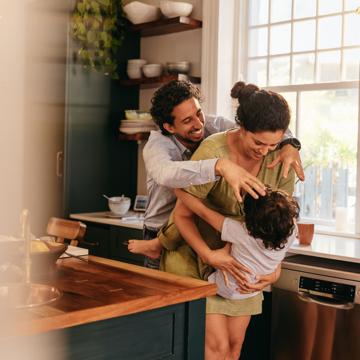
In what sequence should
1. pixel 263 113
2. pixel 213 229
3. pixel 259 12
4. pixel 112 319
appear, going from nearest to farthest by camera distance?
pixel 112 319 < pixel 263 113 < pixel 213 229 < pixel 259 12

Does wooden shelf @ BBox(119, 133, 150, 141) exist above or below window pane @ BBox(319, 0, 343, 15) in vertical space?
below

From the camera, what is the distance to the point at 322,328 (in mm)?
2096

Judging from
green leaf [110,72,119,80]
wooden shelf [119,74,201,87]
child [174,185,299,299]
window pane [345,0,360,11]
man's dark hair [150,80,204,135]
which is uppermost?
window pane [345,0,360,11]

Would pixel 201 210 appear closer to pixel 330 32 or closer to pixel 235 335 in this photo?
pixel 235 335

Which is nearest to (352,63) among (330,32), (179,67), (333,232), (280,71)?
(330,32)

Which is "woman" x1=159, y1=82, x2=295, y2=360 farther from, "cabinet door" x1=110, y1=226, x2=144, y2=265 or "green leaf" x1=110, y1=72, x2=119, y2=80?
"green leaf" x1=110, y1=72, x2=119, y2=80

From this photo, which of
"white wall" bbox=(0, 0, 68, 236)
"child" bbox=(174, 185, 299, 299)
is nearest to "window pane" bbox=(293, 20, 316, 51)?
"child" bbox=(174, 185, 299, 299)

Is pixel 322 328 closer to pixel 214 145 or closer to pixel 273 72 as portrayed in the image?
pixel 214 145

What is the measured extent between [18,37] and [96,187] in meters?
3.38

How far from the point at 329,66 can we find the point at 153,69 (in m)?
1.39

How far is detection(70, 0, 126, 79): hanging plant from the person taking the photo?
3.45 m

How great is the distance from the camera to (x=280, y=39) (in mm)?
3217

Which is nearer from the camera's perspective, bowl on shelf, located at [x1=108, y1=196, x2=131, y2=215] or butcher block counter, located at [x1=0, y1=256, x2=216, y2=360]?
A: butcher block counter, located at [x1=0, y1=256, x2=216, y2=360]

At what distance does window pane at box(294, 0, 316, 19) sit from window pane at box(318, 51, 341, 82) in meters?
0.31
